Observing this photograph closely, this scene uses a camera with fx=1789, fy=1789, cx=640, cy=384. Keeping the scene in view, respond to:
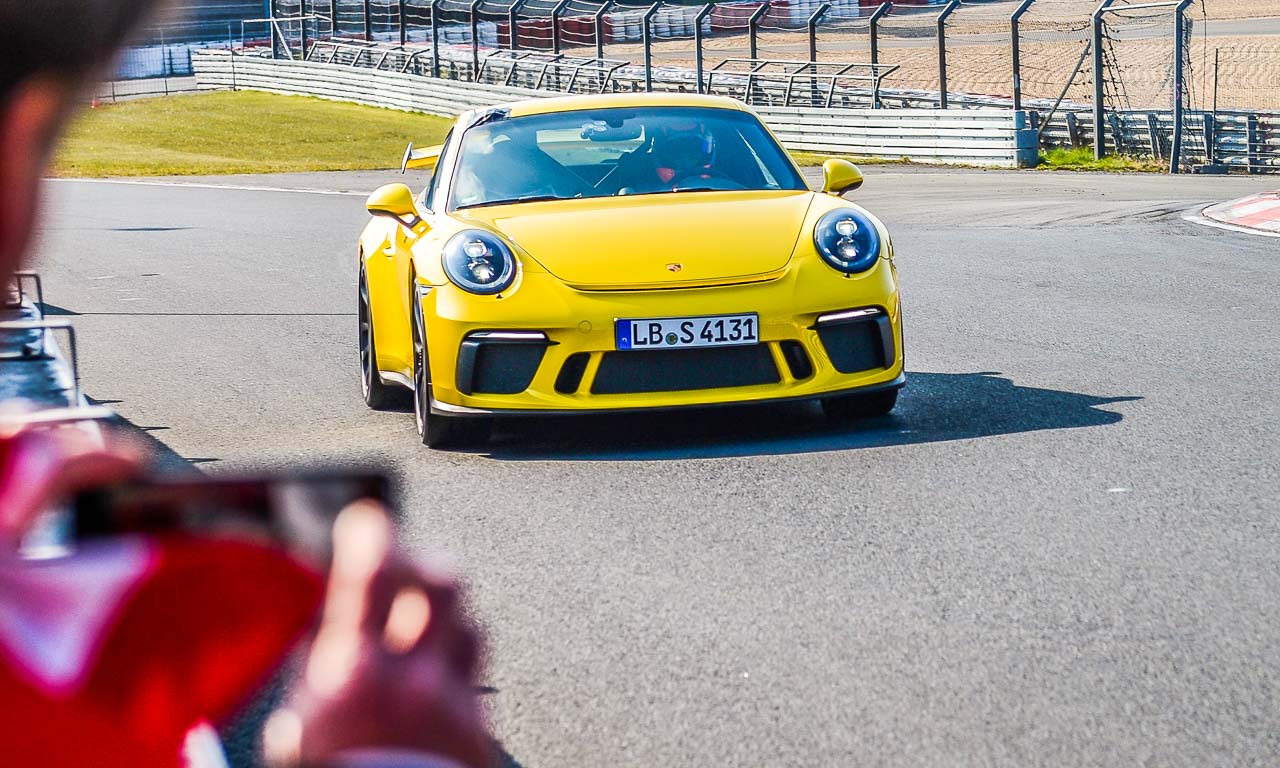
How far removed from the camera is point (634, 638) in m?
3.83

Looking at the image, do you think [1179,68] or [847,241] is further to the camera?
[1179,68]

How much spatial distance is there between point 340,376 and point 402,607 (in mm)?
7141

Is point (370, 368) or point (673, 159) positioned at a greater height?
point (673, 159)

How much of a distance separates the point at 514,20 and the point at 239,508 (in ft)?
112

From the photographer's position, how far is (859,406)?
6406 millimetres

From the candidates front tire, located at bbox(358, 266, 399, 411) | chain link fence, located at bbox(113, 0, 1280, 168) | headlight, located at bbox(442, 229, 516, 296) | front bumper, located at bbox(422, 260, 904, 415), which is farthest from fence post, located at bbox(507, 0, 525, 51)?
front bumper, located at bbox(422, 260, 904, 415)

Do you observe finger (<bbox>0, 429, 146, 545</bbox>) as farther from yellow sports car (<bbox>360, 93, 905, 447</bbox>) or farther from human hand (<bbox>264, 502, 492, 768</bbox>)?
yellow sports car (<bbox>360, 93, 905, 447</bbox>)

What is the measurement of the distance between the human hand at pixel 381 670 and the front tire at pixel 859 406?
5.49 meters

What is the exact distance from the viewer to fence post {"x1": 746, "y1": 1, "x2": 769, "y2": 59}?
28297 millimetres

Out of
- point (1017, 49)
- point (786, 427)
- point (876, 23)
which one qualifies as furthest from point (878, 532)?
point (876, 23)

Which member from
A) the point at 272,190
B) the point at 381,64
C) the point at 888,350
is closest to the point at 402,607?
the point at 888,350

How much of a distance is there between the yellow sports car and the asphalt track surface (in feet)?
0.70

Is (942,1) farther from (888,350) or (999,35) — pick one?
(888,350)

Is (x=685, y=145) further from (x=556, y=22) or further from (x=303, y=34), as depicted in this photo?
(x=303, y=34)
